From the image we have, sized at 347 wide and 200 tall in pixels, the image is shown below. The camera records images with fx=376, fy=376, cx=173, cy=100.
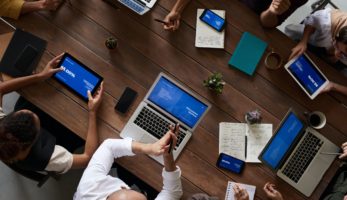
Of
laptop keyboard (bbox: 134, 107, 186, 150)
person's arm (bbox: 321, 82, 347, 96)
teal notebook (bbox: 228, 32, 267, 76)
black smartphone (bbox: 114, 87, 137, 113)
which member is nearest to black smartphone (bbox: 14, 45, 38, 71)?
black smartphone (bbox: 114, 87, 137, 113)

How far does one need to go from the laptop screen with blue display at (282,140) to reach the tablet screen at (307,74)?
0.20 metres

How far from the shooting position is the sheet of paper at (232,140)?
76.7 inches

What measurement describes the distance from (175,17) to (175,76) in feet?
1.00

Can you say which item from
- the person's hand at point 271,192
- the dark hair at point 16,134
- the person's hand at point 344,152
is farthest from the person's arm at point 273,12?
the dark hair at point 16,134

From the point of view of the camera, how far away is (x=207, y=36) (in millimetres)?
1991

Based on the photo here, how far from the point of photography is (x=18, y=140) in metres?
1.63

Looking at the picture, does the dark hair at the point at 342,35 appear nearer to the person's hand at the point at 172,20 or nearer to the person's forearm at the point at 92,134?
the person's hand at the point at 172,20

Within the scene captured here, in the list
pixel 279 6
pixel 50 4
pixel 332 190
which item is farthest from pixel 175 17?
pixel 332 190

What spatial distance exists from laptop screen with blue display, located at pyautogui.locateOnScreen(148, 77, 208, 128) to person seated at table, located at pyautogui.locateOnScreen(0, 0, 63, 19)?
0.68 metres

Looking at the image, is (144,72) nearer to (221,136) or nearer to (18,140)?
(221,136)

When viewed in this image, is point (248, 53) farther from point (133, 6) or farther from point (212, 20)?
point (133, 6)

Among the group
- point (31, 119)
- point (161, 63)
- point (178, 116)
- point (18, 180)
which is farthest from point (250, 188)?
point (18, 180)

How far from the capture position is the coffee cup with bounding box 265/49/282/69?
201cm

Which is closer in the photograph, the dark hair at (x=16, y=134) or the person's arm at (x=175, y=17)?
the dark hair at (x=16, y=134)
